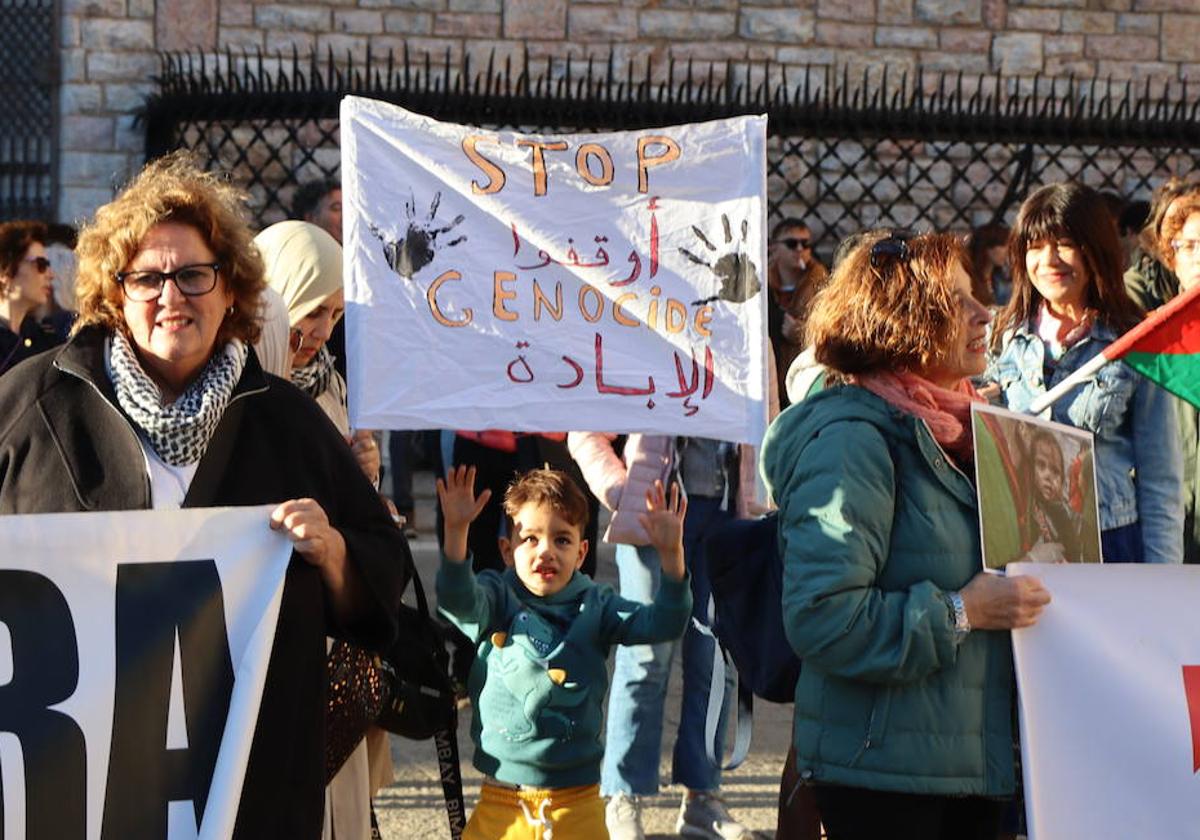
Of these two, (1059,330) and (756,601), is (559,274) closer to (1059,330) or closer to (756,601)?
(1059,330)

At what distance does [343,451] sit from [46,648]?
63 cm

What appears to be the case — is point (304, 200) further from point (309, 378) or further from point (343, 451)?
point (343, 451)

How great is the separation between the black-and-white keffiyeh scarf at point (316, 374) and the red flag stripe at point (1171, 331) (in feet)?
5.87

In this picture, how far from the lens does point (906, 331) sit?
3.22 meters

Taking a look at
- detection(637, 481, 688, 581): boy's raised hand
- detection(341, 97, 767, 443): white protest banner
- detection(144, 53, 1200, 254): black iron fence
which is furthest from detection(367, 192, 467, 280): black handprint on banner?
detection(144, 53, 1200, 254): black iron fence

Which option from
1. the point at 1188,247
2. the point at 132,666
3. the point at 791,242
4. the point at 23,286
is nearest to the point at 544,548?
→ the point at 132,666

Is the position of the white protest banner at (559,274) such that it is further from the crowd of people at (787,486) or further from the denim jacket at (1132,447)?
the denim jacket at (1132,447)

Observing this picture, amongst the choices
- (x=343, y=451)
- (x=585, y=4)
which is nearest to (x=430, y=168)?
(x=343, y=451)

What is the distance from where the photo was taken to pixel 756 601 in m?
3.46

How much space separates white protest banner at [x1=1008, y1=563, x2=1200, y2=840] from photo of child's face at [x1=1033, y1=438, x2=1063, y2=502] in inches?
6.7

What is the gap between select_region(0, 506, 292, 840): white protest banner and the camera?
3.00 m

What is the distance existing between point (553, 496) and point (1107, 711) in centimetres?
144

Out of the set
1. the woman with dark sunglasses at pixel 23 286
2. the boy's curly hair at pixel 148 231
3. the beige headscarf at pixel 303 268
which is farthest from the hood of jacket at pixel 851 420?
the woman with dark sunglasses at pixel 23 286

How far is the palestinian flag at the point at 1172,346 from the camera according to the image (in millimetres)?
3824
